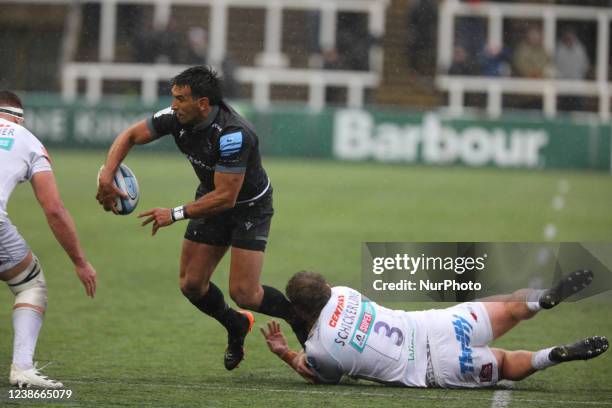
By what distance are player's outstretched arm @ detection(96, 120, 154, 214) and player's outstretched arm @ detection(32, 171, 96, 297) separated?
822 millimetres

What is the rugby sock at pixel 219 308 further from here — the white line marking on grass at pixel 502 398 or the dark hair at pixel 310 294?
the white line marking on grass at pixel 502 398

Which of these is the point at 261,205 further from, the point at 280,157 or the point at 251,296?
the point at 280,157

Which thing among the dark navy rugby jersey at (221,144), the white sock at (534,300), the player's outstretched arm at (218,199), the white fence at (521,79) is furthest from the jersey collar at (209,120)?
the white fence at (521,79)

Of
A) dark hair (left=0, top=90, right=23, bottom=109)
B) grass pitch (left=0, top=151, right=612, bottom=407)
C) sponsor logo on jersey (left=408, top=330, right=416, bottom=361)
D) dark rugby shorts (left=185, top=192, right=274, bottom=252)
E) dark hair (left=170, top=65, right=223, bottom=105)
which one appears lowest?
grass pitch (left=0, top=151, right=612, bottom=407)

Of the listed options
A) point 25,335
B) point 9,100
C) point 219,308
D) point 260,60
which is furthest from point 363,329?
point 260,60

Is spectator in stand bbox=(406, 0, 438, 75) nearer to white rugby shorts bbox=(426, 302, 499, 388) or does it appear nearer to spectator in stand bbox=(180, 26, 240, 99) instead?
spectator in stand bbox=(180, 26, 240, 99)

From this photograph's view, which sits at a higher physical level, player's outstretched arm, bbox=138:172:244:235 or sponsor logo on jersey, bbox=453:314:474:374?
player's outstretched arm, bbox=138:172:244:235

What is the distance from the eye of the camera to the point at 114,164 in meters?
7.46

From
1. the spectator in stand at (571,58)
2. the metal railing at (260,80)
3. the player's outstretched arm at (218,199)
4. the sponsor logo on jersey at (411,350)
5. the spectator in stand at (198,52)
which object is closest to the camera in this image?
the sponsor logo on jersey at (411,350)

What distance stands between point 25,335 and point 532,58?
54.5 ft

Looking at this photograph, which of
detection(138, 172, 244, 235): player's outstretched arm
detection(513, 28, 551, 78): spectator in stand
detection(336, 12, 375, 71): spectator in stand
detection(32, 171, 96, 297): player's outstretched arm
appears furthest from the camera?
detection(336, 12, 375, 71): spectator in stand

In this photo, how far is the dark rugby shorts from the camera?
25.1 ft

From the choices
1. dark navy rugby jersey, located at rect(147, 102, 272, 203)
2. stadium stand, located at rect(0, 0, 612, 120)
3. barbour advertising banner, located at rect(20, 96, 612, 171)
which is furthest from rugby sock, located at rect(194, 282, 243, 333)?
barbour advertising banner, located at rect(20, 96, 612, 171)

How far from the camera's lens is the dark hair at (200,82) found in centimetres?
726
